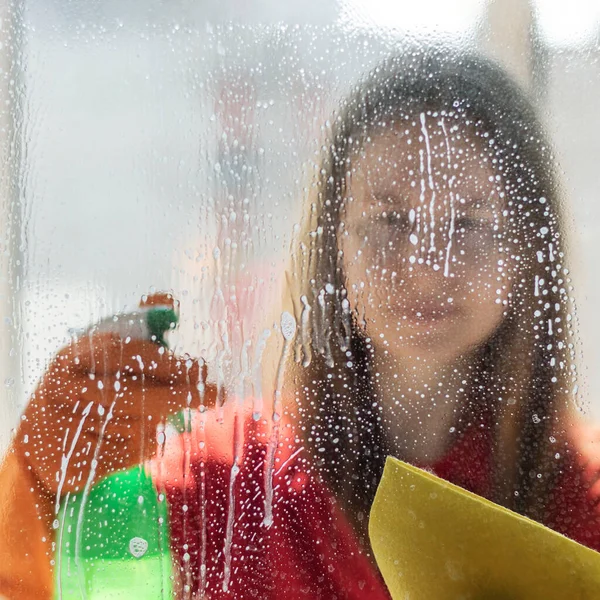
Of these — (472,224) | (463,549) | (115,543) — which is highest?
(472,224)

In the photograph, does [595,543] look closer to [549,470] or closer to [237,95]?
[549,470]

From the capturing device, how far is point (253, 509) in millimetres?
363

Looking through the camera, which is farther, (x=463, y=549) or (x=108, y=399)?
(x=108, y=399)

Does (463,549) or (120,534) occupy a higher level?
(463,549)

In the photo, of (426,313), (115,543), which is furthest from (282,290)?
(115,543)

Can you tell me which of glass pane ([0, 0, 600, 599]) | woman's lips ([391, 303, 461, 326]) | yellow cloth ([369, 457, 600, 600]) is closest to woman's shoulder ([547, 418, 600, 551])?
glass pane ([0, 0, 600, 599])

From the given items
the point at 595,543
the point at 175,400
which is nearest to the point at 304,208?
the point at 175,400

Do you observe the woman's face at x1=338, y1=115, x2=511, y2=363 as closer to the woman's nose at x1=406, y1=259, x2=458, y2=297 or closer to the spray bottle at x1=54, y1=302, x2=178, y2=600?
the woman's nose at x1=406, y1=259, x2=458, y2=297

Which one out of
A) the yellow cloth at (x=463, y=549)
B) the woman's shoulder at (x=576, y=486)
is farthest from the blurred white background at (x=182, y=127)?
the yellow cloth at (x=463, y=549)

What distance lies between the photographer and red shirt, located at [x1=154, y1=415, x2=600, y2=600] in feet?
1.18

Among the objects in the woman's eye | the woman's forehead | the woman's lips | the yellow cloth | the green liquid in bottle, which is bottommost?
the green liquid in bottle

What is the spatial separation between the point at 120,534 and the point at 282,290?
0.19 m

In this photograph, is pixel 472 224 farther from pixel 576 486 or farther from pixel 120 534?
pixel 120 534

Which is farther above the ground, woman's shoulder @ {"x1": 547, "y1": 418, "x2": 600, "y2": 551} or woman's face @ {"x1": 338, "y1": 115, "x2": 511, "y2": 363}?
woman's face @ {"x1": 338, "y1": 115, "x2": 511, "y2": 363}
